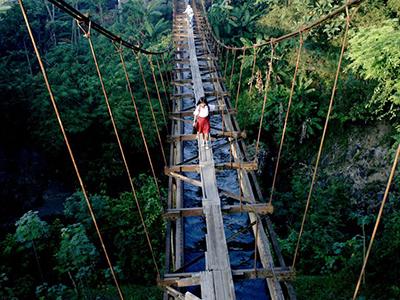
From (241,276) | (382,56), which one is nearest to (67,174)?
(241,276)

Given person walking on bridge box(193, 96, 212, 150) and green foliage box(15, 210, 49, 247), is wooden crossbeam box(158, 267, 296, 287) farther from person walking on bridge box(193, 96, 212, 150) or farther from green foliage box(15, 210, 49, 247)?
green foliage box(15, 210, 49, 247)

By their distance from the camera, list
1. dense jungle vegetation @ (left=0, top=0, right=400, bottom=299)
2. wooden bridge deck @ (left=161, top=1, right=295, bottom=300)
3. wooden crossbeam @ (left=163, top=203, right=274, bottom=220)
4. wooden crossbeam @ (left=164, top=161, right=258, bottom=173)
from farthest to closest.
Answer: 1. dense jungle vegetation @ (left=0, top=0, right=400, bottom=299)
2. wooden crossbeam @ (left=164, top=161, right=258, bottom=173)
3. wooden crossbeam @ (left=163, top=203, right=274, bottom=220)
4. wooden bridge deck @ (left=161, top=1, right=295, bottom=300)

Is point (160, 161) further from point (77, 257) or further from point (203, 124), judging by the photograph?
point (203, 124)

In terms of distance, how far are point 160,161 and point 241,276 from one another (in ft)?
27.5

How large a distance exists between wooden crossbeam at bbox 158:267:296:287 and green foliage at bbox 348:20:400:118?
5.28 meters

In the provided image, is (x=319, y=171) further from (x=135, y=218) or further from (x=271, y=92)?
(x=135, y=218)

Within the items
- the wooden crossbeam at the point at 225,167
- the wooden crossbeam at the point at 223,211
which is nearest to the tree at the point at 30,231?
the wooden crossbeam at the point at 225,167

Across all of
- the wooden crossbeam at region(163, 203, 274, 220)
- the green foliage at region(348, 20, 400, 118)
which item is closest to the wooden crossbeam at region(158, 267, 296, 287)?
the wooden crossbeam at region(163, 203, 274, 220)

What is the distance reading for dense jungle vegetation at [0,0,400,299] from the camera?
7223mm

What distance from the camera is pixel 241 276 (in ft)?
11.0

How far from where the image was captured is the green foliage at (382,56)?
680cm

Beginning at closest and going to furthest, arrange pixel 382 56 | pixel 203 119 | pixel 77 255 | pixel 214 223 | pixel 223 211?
pixel 214 223 → pixel 223 211 → pixel 203 119 → pixel 382 56 → pixel 77 255

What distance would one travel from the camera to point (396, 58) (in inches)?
265

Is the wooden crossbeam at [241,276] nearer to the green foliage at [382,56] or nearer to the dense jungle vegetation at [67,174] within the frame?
the dense jungle vegetation at [67,174]
